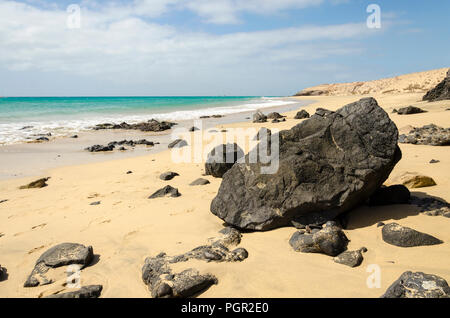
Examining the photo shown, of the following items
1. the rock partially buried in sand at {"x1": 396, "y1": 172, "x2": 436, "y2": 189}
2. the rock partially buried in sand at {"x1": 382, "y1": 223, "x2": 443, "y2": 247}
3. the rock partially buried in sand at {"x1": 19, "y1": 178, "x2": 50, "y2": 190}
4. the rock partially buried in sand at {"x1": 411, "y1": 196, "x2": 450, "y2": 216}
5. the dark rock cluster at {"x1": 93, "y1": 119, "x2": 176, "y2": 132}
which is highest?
the dark rock cluster at {"x1": 93, "y1": 119, "x2": 176, "y2": 132}

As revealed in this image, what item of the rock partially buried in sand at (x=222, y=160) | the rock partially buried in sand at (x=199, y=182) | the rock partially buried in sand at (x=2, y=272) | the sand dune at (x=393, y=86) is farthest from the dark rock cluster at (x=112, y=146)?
the sand dune at (x=393, y=86)

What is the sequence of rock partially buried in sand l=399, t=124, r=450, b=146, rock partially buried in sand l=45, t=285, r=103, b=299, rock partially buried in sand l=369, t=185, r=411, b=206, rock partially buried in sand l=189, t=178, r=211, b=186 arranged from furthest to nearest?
rock partially buried in sand l=399, t=124, r=450, b=146
rock partially buried in sand l=189, t=178, r=211, b=186
rock partially buried in sand l=369, t=185, r=411, b=206
rock partially buried in sand l=45, t=285, r=103, b=299

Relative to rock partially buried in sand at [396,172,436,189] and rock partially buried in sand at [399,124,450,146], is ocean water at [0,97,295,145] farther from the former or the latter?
rock partially buried in sand at [399,124,450,146]

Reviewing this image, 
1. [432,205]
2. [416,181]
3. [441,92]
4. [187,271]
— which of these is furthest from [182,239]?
[441,92]

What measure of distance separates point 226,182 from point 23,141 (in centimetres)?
1488

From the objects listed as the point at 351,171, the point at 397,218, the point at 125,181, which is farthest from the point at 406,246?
the point at 125,181

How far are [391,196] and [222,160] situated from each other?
12.0 feet

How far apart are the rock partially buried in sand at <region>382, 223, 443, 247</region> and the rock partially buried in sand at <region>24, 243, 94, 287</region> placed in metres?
3.61

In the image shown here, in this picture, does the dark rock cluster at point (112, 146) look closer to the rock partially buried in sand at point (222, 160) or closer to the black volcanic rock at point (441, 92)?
the rock partially buried in sand at point (222, 160)

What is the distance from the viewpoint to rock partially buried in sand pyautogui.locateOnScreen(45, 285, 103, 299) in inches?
115

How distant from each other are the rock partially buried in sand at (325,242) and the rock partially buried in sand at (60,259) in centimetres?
252

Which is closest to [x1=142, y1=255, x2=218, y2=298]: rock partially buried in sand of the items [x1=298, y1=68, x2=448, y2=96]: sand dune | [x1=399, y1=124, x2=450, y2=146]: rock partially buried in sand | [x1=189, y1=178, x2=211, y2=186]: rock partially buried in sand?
[x1=189, y1=178, x2=211, y2=186]: rock partially buried in sand

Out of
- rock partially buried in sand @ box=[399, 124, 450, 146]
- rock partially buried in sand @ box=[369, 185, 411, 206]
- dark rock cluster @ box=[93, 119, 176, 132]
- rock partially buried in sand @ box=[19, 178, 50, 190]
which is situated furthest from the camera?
dark rock cluster @ box=[93, 119, 176, 132]

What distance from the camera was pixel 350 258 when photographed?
329 centimetres
